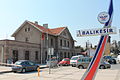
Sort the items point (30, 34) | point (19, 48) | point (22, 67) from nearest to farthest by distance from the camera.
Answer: point (22, 67) < point (19, 48) < point (30, 34)

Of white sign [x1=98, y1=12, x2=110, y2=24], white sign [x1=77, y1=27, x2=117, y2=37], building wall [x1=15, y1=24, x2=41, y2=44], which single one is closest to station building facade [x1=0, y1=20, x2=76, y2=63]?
building wall [x1=15, y1=24, x2=41, y2=44]

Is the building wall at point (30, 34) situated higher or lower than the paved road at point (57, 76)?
higher

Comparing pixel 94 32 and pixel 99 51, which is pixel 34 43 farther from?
pixel 94 32

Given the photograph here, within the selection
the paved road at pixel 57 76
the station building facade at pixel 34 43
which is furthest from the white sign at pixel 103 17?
the station building facade at pixel 34 43

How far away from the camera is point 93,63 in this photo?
8641 mm

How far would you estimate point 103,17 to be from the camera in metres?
8.34

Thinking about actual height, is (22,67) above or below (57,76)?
above

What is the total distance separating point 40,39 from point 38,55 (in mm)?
3785

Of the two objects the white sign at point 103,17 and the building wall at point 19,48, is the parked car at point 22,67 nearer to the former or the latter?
the building wall at point 19,48

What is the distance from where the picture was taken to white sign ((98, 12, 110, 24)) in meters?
8.18

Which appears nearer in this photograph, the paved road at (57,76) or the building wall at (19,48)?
the paved road at (57,76)

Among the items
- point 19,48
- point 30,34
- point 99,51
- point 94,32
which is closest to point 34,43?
point 30,34

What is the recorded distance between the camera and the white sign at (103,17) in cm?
818

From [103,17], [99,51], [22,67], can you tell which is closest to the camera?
[103,17]
